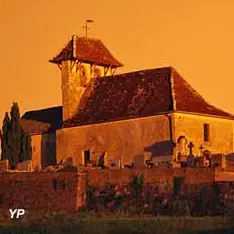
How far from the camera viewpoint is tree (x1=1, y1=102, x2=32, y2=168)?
7000cm

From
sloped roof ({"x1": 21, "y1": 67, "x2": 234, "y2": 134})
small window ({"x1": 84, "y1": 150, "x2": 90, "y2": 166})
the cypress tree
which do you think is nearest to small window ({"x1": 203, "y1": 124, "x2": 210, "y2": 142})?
sloped roof ({"x1": 21, "y1": 67, "x2": 234, "y2": 134})

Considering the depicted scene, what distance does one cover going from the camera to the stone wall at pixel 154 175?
58.7 metres

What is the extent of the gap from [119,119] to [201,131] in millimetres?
3825

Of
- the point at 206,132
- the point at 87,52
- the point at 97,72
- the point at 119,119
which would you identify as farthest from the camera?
the point at 97,72

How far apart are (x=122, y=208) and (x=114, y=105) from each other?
14.1 meters

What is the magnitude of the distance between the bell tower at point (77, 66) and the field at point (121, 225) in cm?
2003

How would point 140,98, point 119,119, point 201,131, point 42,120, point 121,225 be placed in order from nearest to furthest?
point 121,225 → point 201,131 → point 119,119 → point 140,98 → point 42,120

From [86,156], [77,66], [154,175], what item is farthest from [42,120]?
[154,175]

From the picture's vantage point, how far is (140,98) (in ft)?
232

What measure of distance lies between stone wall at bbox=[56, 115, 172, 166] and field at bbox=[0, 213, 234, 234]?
1392cm

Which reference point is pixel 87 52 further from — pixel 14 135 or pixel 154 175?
pixel 154 175

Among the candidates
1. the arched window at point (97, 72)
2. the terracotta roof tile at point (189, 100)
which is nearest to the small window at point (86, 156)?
the arched window at point (97, 72)

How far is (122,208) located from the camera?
58.0 meters

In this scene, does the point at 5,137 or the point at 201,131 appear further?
the point at 5,137
